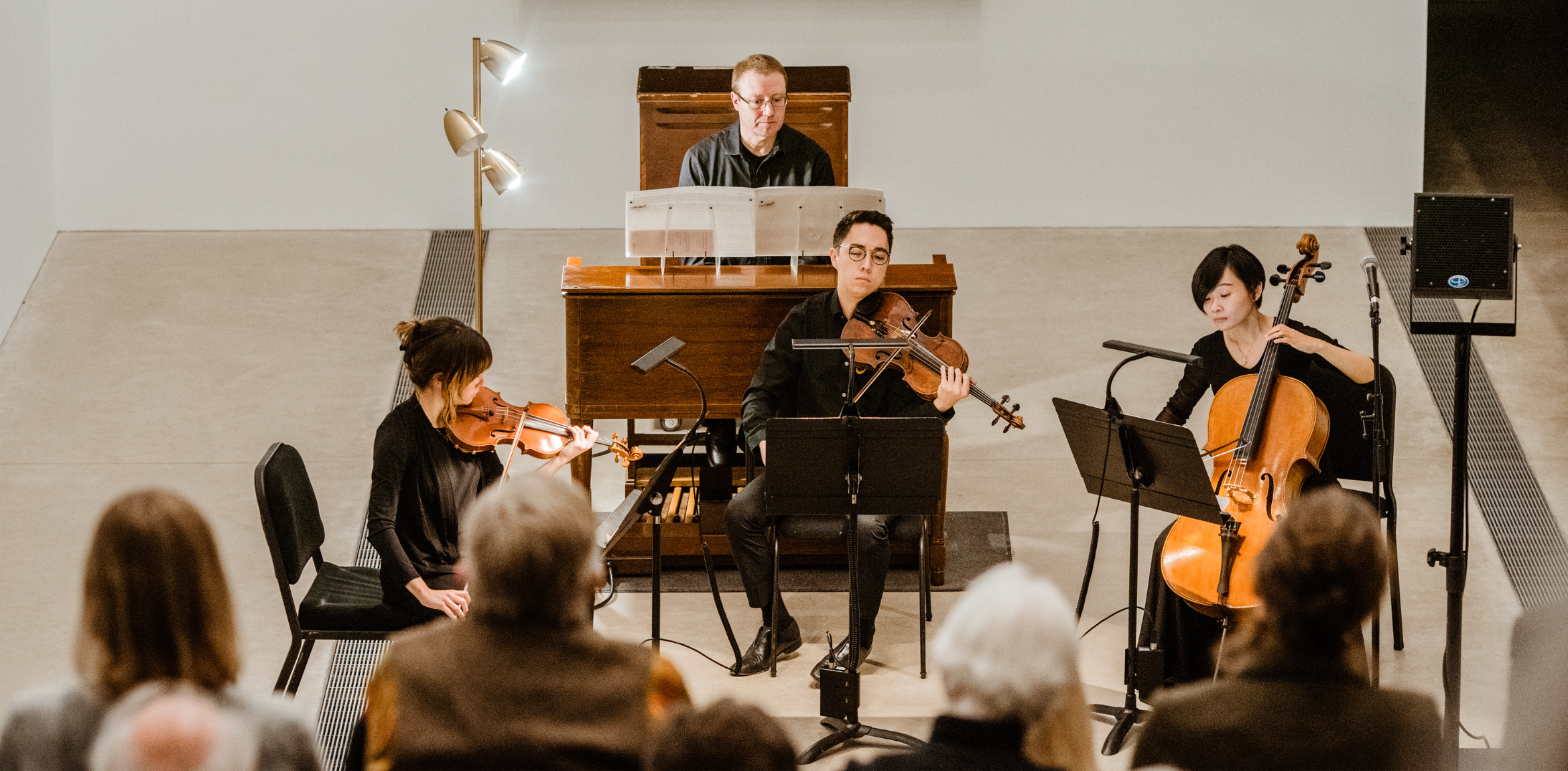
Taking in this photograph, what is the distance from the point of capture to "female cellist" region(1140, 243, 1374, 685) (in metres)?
3.98

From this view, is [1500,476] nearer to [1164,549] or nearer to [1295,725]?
[1164,549]

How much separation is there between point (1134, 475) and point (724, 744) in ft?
7.43

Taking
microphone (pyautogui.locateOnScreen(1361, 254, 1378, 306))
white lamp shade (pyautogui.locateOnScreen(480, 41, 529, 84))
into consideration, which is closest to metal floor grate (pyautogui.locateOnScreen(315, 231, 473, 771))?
white lamp shade (pyautogui.locateOnScreen(480, 41, 529, 84))

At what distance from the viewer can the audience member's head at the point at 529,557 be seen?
1973mm

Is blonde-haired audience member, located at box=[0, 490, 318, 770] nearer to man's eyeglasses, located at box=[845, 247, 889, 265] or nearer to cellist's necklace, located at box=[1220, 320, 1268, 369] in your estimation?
man's eyeglasses, located at box=[845, 247, 889, 265]

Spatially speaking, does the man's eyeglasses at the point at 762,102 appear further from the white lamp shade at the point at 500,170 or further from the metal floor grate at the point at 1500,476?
the metal floor grate at the point at 1500,476

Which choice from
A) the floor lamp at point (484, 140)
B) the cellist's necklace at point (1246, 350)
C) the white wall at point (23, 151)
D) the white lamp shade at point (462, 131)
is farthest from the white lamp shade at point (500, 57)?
the white wall at point (23, 151)

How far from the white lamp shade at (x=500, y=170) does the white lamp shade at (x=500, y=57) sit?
0.26m

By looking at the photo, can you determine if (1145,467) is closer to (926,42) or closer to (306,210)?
(926,42)

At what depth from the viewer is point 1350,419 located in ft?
13.6

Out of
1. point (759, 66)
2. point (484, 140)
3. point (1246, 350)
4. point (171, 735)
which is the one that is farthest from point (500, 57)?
point (171, 735)

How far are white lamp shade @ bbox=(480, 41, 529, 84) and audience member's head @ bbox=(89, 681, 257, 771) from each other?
11.4ft

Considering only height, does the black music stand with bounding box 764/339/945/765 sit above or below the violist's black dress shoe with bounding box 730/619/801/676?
above

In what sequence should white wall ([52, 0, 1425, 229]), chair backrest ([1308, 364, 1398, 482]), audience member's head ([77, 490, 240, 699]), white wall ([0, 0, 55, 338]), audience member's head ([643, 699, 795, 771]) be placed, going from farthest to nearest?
white wall ([52, 0, 1425, 229]), white wall ([0, 0, 55, 338]), chair backrest ([1308, 364, 1398, 482]), audience member's head ([77, 490, 240, 699]), audience member's head ([643, 699, 795, 771])
